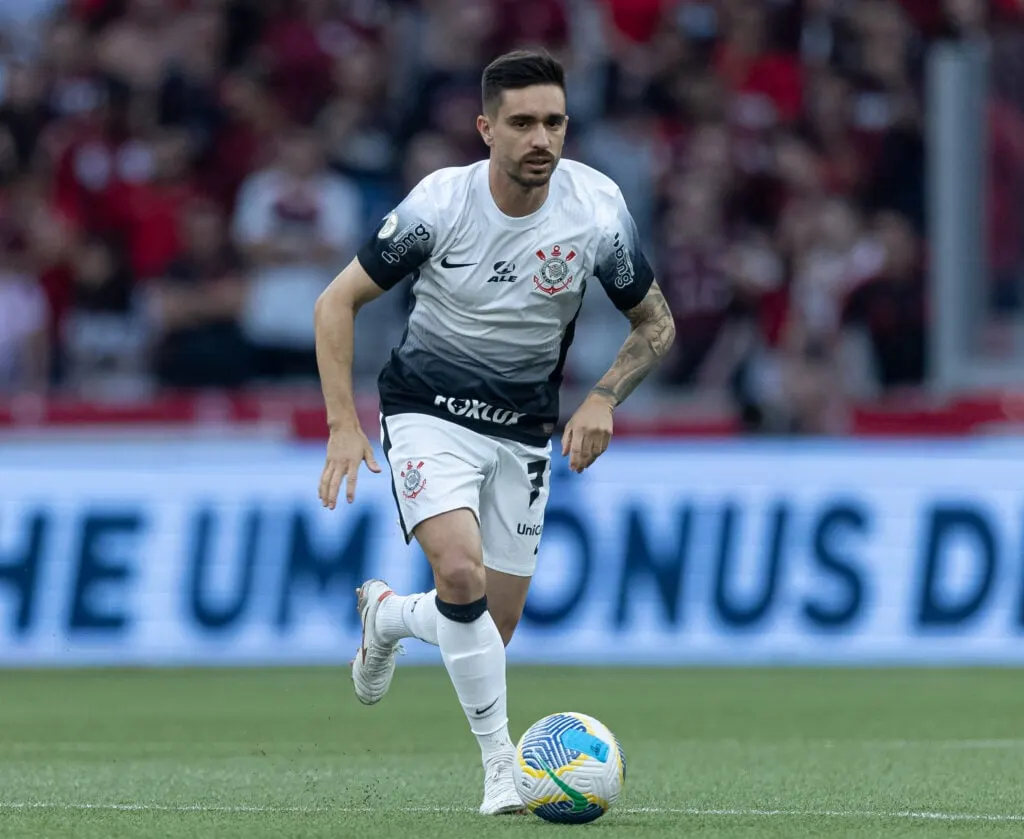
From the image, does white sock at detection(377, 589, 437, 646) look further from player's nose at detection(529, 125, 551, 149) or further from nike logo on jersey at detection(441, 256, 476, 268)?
player's nose at detection(529, 125, 551, 149)

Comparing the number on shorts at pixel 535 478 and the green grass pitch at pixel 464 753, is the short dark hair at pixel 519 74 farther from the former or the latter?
the green grass pitch at pixel 464 753

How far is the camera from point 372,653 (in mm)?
7539

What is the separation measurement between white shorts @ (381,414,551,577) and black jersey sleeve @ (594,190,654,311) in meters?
0.59

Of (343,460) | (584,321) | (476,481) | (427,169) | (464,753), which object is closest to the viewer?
(343,460)

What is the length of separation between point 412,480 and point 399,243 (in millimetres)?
748

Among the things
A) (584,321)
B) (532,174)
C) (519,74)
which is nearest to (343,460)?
(532,174)

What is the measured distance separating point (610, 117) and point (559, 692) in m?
5.55

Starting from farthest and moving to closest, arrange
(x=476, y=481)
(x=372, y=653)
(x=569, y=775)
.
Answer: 1. (x=372, y=653)
2. (x=476, y=481)
3. (x=569, y=775)

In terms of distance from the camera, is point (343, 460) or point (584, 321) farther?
point (584, 321)

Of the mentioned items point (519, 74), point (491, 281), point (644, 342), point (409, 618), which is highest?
point (519, 74)

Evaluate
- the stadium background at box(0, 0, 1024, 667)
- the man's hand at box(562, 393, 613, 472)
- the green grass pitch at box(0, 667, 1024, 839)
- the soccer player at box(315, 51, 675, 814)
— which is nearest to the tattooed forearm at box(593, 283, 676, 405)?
the soccer player at box(315, 51, 675, 814)

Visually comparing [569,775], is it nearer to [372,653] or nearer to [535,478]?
[535,478]

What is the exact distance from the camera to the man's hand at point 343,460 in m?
6.46

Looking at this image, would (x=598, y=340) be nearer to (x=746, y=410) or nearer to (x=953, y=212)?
(x=746, y=410)
